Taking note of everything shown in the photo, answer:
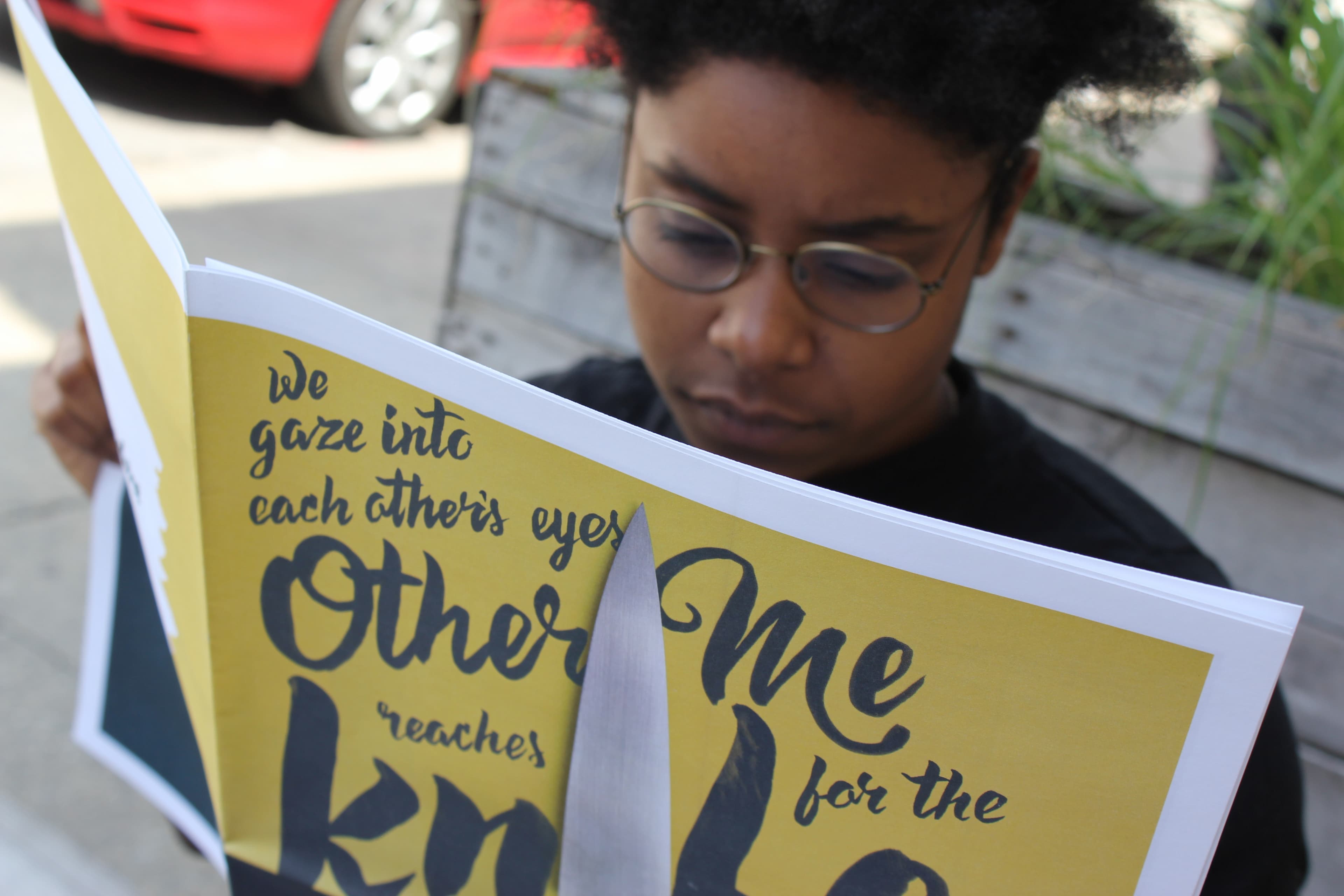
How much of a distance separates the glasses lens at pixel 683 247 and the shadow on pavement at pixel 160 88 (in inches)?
170

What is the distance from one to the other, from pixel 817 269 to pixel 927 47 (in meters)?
0.20

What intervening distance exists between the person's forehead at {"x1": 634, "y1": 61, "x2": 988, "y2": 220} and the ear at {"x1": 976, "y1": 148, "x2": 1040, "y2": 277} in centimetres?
12

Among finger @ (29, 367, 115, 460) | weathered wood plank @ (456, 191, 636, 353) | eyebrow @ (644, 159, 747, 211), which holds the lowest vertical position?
weathered wood plank @ (456, 191, 636, 353)

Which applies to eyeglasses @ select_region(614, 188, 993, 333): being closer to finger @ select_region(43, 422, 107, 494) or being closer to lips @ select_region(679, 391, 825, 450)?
lips @ select_region(679, 391, 825, 450)

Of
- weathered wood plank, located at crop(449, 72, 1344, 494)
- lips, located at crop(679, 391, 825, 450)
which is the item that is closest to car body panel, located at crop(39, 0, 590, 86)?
weathered wood plank, located at crop(449, 72, 1344, 494)

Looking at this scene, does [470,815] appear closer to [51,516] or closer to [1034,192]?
[1034,192]

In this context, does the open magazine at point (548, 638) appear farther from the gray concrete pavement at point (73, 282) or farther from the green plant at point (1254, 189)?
the green plant at point (1254, 189)

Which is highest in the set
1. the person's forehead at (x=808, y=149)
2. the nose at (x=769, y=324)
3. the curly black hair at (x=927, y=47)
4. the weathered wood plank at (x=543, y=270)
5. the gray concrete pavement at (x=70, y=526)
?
the curly black hair at (x=927, y=47)

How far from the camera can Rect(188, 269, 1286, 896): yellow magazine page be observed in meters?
0.50

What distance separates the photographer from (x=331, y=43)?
4.42 m

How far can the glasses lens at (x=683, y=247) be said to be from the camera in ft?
3.04

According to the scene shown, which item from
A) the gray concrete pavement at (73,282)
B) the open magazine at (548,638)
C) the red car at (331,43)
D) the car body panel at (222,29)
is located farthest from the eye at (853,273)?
the car body panel at (222,29)

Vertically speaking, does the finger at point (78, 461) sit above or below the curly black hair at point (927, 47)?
below

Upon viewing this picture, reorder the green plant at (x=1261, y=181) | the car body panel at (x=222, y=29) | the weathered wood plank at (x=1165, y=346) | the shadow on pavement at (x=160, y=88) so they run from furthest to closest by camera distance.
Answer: the shadow on pavement at (x=160, y=88), the car body panel at (x=222, y=29), the green plant at (x=1261, y=181), the weathered wood plank at (x=1165, y=346)
